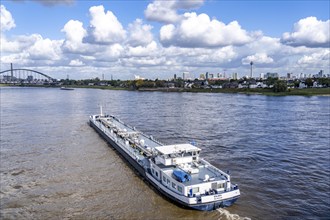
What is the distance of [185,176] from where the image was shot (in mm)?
25797

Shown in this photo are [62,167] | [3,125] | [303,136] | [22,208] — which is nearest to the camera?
[22,208]

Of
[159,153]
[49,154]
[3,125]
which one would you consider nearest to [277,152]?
[159,153]

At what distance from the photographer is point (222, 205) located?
24656 millimetres

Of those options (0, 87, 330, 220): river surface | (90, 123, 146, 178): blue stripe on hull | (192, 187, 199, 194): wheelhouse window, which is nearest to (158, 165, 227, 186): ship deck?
(192, 187, 199, 194): wheelhouse window

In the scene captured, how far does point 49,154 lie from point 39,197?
1486 cm

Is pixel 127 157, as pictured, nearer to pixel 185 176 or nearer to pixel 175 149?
pixel 175 149

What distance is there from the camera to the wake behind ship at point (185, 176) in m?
24.4

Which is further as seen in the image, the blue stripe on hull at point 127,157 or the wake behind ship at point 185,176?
the blue stripe on hull at point 127,157

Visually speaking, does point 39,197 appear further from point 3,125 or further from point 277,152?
point 3,125

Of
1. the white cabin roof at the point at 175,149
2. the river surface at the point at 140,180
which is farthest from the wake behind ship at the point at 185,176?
the river surface at the point at 140,180

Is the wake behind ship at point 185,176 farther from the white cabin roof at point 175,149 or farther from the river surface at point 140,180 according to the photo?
the river surface at point 140,180

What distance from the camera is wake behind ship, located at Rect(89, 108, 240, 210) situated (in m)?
24.4

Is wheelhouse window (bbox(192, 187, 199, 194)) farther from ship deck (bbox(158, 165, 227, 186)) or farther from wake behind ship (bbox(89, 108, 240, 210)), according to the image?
ship deck (bbox(158, 165, 227, 186))

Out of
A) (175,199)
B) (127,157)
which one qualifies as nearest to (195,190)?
(175,199)
